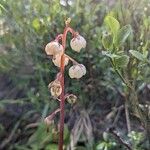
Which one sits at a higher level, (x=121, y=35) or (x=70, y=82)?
(x=121, y=35)

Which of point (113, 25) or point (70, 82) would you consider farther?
point (70, 82)

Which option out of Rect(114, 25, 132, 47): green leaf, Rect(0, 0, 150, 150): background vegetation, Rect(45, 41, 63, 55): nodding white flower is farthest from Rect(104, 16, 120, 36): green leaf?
Rect(0, 0, 150, 150): background vegetation

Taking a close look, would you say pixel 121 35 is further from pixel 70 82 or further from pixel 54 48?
pixel 70 82

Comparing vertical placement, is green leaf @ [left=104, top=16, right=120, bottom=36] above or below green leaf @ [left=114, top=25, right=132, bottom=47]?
above

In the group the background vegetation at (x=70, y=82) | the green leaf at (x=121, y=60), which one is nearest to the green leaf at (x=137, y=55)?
the green leaf at (x=121, y=60)

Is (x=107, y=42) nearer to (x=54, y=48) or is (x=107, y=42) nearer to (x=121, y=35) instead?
(x=121, y=35)

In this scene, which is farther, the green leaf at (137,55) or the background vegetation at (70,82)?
the background vegetation at (70,82)

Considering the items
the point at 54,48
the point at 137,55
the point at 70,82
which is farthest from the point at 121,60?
the point at 70,82

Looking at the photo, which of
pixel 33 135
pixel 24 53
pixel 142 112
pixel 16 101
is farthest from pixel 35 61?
pixel 142 112

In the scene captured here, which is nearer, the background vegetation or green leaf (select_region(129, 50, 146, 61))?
green leaf (select_region(129, 50, 146, 61))

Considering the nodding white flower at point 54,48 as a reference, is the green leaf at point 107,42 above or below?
above

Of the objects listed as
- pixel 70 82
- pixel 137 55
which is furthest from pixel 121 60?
pixel 70 82

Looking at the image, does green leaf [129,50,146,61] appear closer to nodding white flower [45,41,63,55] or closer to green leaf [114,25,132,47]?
green leaf [114,25,132,47]

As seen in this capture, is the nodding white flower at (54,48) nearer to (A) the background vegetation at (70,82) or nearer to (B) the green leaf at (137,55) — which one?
(B) the green leaf at (137,55)
